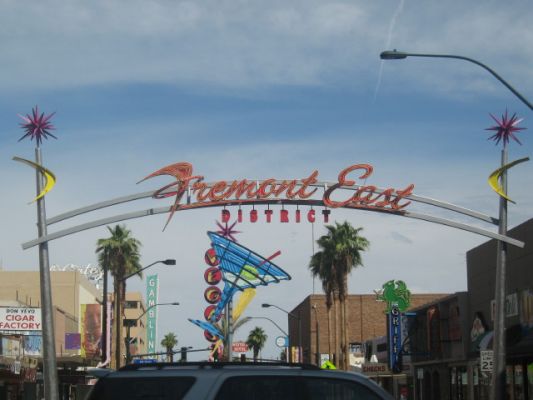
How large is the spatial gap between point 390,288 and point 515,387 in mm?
23826

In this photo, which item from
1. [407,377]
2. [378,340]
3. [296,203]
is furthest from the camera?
[378,340]

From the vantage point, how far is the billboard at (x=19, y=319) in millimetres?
55781

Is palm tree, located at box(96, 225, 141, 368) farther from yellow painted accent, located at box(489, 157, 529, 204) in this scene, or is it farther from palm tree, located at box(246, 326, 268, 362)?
palm tree, located at box(246, 326, 268, 362)

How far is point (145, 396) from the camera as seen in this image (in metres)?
8.36

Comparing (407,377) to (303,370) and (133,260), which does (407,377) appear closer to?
(133,260)

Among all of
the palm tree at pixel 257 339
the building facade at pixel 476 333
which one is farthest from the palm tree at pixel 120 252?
the palm tree at pixel 257 339

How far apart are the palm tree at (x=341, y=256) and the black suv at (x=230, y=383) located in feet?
194

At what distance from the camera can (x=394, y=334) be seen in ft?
179

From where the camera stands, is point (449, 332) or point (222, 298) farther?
point (222, 298)

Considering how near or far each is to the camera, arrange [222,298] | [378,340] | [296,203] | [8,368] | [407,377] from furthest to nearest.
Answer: [222,298] < [378,340] < [407,377] < [8,368] < [296,203]

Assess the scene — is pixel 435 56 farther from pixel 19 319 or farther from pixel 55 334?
pixel 55 334

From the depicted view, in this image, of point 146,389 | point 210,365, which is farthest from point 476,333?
point 146,389

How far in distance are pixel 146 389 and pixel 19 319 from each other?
50.1 m

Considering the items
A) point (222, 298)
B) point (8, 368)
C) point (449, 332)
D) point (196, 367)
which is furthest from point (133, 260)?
point (196, 367)
